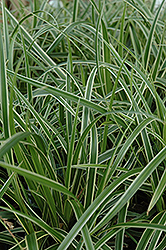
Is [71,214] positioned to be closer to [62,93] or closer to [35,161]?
[35,161]

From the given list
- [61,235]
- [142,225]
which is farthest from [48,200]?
[142,225]

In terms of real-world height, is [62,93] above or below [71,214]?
above

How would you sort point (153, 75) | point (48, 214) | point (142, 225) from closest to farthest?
point (142, 225)
point (48, 214)
point (153, 75)

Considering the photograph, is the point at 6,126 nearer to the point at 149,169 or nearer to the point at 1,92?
the point at 1,92

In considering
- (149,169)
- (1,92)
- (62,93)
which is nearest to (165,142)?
(149,169)

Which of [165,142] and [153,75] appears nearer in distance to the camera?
[165,142]

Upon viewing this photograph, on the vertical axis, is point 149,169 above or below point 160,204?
→ above

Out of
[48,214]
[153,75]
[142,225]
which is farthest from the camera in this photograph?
[153,75]

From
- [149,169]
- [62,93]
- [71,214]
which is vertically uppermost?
[62,93]

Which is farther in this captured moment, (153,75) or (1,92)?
(153,75)
